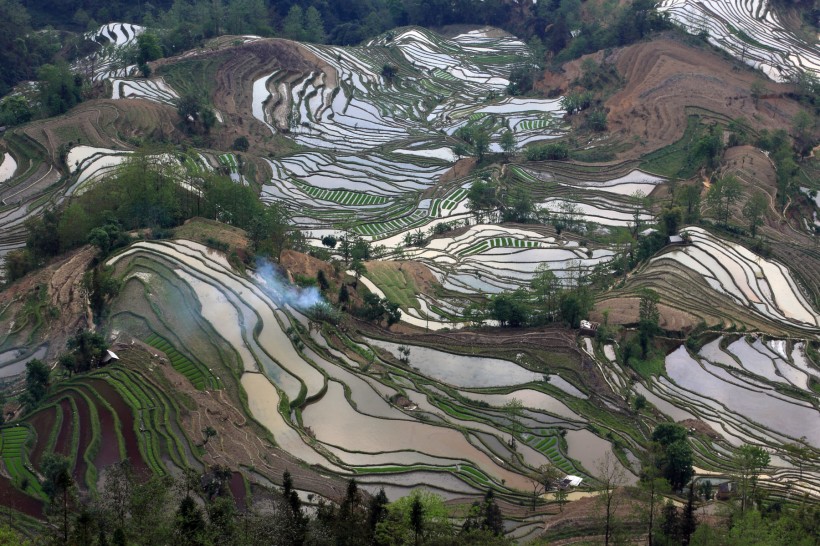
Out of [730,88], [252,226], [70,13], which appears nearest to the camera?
[252,226]

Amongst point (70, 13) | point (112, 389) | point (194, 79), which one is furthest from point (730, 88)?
point (70, 13)

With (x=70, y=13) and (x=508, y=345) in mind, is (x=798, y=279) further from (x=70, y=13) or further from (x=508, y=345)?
(x=70, y=13)

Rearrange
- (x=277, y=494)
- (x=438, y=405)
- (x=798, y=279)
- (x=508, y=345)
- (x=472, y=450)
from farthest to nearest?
(x=798, y=279), (x=508, y=345), (x=438, y=405), (x=472, y=450), (x=277, y=494)

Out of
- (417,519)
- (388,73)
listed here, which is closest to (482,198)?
(388,73)

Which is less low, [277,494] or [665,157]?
[277,494]

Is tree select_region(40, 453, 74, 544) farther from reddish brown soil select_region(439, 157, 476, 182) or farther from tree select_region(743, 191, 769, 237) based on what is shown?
reddish brown soil select_region(439, 157, 476, 182)

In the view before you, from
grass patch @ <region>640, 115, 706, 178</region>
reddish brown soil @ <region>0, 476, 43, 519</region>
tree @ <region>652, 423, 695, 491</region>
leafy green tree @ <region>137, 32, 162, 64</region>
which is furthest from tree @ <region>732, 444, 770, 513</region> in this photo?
leafy green tree @ <region>137, 32, 162, 64</region>
